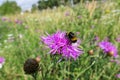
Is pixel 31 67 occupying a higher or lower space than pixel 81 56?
higher

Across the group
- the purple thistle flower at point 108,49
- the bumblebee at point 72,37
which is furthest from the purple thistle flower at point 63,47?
the purple thistle flower at point 108,49

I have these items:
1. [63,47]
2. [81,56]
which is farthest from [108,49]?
[63,47]

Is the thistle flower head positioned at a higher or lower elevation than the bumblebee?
lower

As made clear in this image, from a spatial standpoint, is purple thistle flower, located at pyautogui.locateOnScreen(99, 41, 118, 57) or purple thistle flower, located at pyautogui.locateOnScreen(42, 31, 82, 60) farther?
purple thistle flower, located at pyautogui.locateOnScreen(99, 41, 118, 57)

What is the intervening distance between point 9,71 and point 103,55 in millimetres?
973

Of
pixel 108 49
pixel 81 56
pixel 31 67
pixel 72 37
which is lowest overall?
pixel 81 56

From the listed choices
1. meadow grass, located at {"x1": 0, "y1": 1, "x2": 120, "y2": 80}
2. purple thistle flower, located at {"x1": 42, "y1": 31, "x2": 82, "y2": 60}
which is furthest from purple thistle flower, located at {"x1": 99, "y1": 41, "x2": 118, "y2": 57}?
purple thistle flower, located at {"x1": 42, "y1": 31, "x2": 82, "y2": 60}

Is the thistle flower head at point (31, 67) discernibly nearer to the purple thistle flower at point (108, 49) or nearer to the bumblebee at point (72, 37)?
the bumblebee at point (72, 37)

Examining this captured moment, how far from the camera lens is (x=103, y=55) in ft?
6.08

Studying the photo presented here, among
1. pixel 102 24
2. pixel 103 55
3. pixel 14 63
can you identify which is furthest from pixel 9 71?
pixel 102 24

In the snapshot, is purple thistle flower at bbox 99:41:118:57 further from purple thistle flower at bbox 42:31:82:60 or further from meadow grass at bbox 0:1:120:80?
purple thistle flower at bbox 42:31:82:60

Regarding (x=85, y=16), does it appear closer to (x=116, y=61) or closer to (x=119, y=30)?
(x=119, y=30)

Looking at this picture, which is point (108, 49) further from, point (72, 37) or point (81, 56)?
point (72, 37)

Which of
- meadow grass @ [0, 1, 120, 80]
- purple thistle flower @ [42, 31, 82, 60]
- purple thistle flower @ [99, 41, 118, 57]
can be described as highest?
purple thistle flower @ [42, 31, 82, 60]
